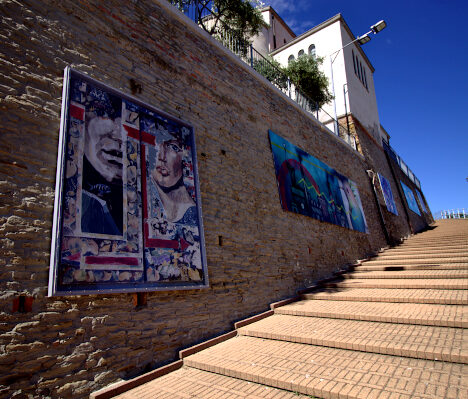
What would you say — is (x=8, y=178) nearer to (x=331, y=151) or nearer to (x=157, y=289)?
(x=157, y=289)

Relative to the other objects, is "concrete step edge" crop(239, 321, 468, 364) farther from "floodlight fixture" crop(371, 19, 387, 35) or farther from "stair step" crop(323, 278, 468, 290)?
"floodlight fixture" crop(371, 19, 387, 35)

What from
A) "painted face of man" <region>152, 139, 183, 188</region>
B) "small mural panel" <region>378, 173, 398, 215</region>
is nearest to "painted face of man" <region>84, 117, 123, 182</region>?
"painted face of man" <region>152, 139, 183, 188</region>

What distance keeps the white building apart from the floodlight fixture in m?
2.64

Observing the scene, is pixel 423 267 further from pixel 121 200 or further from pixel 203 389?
pixel 121 200

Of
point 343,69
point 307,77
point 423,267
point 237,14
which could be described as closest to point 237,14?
point 237,14

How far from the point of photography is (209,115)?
214 inches

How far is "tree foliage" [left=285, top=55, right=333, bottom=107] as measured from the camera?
1334cm

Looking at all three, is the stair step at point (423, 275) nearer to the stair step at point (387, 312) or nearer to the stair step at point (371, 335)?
the stair step at point (387, 312)

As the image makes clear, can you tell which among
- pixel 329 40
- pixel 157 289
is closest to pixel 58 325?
pixel 157 289

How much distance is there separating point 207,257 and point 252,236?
4.31ft

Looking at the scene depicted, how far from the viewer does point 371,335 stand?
367 centimetres

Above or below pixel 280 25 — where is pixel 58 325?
below

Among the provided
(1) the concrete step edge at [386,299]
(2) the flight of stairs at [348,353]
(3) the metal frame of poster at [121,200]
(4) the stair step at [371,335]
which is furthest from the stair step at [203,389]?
(1) the concrete step edge at [386,299]

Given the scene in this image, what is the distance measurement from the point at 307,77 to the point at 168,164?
1119 cm
